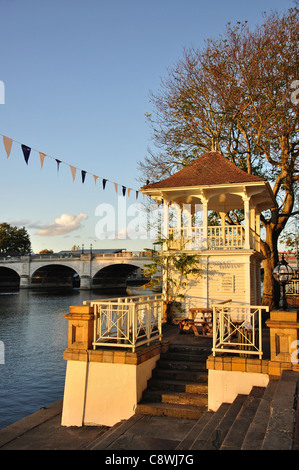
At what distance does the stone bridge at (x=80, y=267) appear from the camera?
73438 millimetres

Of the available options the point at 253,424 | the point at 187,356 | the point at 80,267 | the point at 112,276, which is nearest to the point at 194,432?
the point at 253,424

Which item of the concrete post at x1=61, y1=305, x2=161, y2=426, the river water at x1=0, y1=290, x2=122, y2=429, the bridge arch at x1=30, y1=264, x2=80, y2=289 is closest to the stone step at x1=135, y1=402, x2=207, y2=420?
the concrete post at x1=61, y1=305, x2=161, y2=426

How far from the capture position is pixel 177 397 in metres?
7.88

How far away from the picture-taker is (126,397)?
26.1 ft

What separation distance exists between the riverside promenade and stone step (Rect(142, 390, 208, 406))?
0.44 meters

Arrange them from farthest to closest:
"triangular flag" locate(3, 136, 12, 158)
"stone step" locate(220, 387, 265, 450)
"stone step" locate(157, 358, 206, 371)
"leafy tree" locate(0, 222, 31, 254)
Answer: "leafy tree" locate(0, 222, 31, 254)
"triangular flag" locate(3, 136, 12, 158)
"stone step" locate(157, 358, 206, 371)
"stone step" locate(220, 387, 265, 450)

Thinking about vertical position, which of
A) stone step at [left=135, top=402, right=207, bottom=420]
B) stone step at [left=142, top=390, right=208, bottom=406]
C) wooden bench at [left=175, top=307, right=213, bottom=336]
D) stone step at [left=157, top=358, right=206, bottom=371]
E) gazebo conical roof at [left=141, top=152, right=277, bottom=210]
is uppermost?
gazebo conical roof at [left=141, top=152, right=277, bottom=210]

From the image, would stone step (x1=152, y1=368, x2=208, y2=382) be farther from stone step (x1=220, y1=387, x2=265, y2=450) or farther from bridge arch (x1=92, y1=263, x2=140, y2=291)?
bridge arch (x1=92, y1=263, x2=140, y2=291)

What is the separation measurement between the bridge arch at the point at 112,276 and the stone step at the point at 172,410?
66.2 metres

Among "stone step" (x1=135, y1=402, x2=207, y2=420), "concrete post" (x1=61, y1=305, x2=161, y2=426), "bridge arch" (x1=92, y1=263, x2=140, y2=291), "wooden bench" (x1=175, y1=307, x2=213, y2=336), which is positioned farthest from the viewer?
"bridge arch" (x1=92, y1=263, x2=140, y2=291)

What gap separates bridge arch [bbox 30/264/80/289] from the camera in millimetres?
82831

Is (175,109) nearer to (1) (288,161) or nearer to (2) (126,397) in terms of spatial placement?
(1) (288,161)

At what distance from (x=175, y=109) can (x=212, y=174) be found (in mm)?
7487
